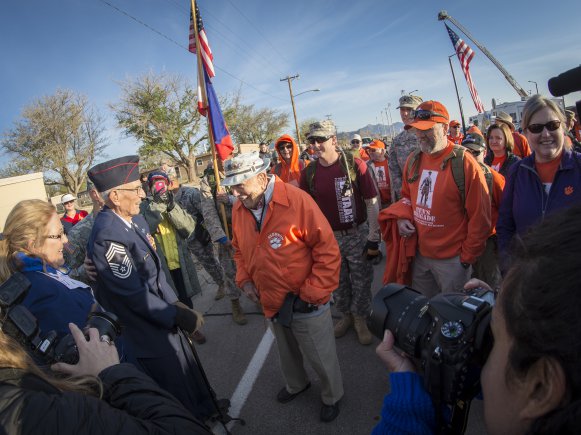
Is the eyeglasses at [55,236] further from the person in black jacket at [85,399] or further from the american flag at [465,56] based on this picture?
the american flag at [465,56]

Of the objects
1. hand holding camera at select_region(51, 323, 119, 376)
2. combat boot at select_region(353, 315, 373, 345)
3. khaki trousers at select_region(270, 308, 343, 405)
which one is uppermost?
hand holding camera at select_region(51, 323, 119, 376)

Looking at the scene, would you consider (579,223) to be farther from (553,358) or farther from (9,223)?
(9,223)

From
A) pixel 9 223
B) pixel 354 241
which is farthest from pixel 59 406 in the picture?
pixel 354 241

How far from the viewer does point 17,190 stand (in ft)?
55.5

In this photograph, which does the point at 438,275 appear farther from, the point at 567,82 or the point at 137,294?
the point at 137,294

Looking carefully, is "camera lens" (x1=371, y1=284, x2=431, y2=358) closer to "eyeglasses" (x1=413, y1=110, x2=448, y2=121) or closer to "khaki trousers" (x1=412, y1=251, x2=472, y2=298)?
"khaki trousers" (x1=412, y1=251, x2=472, y2=298)

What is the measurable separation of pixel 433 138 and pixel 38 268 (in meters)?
2.68

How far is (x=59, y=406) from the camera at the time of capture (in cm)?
85

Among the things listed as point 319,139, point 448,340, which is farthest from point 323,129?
point 448,340

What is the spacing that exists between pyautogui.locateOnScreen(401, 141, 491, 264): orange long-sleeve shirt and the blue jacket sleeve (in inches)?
67.8

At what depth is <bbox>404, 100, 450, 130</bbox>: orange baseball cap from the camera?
8.48 feet

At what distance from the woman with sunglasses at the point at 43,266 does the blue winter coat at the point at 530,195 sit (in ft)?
7.87

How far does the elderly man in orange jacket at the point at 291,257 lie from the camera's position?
2281 millimetres

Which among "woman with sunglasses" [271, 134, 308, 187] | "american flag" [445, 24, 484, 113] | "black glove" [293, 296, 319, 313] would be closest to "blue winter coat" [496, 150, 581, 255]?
"black glove" [293, 296, 319, 313]
